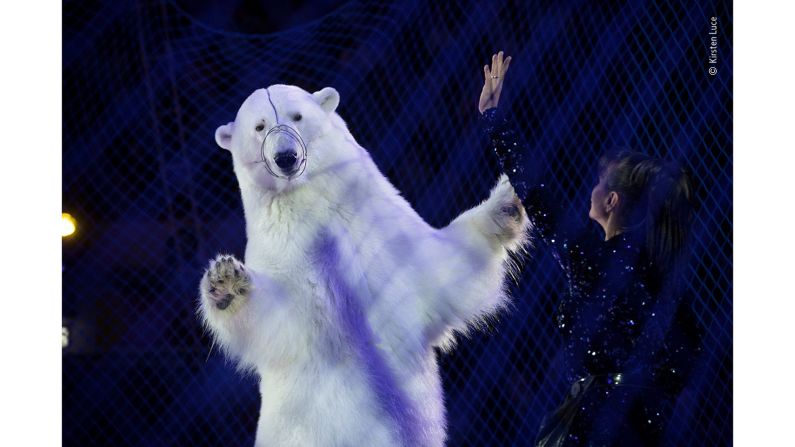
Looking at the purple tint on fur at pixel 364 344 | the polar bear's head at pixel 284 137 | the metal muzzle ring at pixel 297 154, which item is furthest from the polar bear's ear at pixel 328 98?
the purple tint on fur at pixel 364 344

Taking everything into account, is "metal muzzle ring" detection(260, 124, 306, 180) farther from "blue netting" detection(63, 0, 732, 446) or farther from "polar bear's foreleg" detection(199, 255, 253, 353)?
"polar bear's foreleg" detection(199, 255, 253, 353)

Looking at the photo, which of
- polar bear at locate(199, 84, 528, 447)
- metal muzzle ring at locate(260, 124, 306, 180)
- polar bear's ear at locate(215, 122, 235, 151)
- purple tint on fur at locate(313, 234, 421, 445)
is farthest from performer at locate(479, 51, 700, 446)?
polar bear's ear at locate(215, 122, 235, 151)

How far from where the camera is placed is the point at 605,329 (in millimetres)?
2461

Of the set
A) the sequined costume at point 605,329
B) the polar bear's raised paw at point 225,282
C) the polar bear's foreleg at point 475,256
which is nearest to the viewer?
the polar bear's raised paw at point 225,282

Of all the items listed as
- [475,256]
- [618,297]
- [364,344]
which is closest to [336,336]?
[364,344]

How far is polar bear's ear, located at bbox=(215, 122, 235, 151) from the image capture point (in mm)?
2664

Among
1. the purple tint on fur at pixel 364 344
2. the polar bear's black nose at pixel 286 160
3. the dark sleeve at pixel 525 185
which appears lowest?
the purple tint on fur at pixel 364 344

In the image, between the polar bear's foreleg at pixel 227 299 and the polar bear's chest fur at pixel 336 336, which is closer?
the polar bear's foreleg at pixel 227 299

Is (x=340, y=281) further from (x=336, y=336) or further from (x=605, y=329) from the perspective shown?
(x=605, y=329)

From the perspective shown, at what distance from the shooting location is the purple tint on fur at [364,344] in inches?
98.2

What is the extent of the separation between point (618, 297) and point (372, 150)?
792 mm

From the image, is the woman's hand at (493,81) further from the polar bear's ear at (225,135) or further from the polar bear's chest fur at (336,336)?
the polar bear's ear at (225,135)
